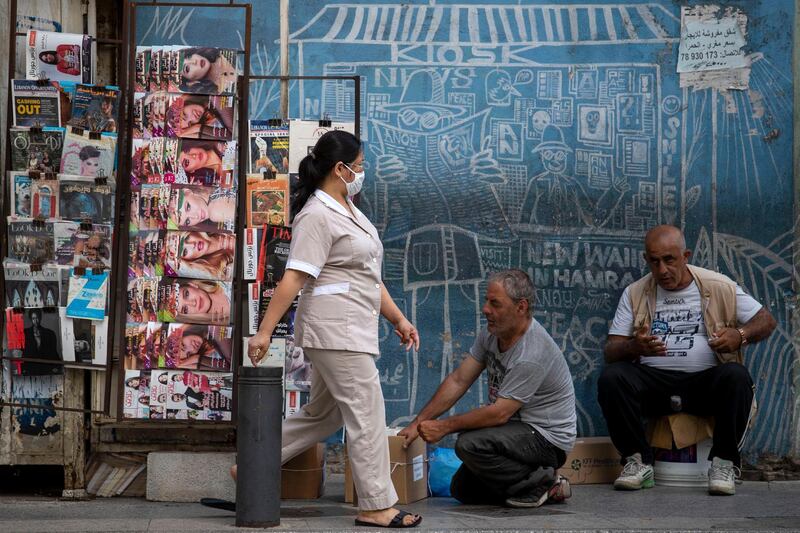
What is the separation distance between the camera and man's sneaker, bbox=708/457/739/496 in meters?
6.21

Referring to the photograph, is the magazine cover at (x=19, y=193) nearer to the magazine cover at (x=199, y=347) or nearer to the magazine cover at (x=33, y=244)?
the magazine cover at (x=33, y=244)

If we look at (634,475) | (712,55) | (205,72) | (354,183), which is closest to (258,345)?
(354,183)

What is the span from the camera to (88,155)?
19.4ft

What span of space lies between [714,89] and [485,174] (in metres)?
1.51

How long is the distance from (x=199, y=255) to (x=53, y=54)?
49.3 inches

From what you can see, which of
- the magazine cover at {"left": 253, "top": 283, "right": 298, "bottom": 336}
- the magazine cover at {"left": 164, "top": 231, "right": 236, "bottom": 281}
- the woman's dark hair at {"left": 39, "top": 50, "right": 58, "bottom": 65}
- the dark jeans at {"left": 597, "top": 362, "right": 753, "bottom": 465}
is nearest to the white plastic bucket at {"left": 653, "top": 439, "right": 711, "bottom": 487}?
the dark jeans at {"left": 597, "top": 362, "right": 753, "bottom": 465}

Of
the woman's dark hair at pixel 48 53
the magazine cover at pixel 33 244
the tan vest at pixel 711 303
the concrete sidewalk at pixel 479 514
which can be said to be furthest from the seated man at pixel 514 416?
the woman's dark hair at pixel 48 53

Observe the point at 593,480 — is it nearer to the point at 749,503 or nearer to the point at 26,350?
the point at 749,503

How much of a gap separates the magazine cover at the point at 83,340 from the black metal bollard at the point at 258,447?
130 cm

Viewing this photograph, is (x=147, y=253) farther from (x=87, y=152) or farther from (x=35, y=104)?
(x=35, y=104)

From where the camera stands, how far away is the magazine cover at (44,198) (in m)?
5.89

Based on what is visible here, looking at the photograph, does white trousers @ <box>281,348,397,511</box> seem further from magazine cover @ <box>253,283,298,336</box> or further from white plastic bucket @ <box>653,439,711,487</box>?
white plastic bucket @ <box>653,439,711,487</box>

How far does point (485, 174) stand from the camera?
7.01 m

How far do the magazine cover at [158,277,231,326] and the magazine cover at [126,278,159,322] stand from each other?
1.2 inches
